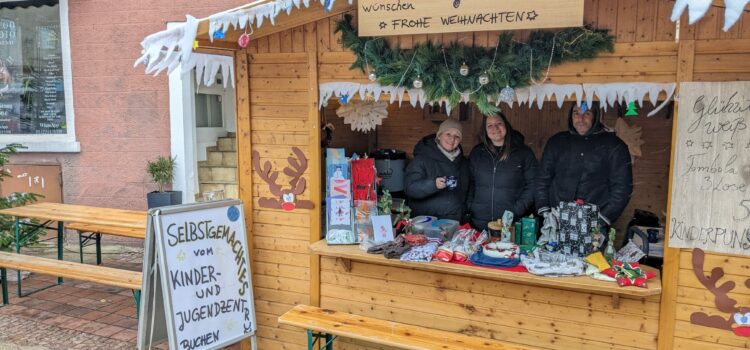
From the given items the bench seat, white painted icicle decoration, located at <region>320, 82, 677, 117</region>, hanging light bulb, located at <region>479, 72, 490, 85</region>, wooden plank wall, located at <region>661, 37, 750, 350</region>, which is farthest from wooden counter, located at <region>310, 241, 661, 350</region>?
the bench seat

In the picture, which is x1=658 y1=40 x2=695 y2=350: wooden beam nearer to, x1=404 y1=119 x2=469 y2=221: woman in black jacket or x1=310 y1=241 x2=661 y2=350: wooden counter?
x1=310 y1=241 x2=661 y2=350: wooden counter

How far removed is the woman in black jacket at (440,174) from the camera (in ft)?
13.0

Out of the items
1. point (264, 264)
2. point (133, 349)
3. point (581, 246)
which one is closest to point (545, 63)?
point (581, 246)

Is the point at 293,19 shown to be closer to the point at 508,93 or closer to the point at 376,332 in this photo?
the point at 508,93

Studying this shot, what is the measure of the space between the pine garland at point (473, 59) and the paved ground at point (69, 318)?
3.05 m

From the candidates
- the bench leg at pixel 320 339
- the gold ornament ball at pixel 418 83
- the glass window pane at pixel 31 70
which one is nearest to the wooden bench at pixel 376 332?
the bench leg at pixel 320 339

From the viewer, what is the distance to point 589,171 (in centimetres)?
366

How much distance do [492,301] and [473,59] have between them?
1532mm

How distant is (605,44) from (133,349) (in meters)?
4.15

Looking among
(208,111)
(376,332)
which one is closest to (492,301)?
(376,332)

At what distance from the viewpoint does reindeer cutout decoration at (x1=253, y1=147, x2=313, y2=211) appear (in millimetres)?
3754

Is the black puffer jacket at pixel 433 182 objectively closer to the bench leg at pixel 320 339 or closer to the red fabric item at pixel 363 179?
the red fabric item at pixel 363 179

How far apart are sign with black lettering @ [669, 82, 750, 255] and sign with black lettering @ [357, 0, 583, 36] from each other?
806 millimetres

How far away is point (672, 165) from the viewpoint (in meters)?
2.87
